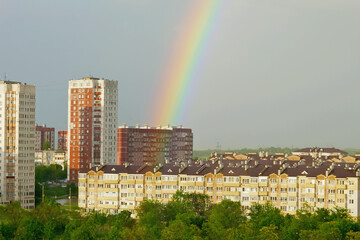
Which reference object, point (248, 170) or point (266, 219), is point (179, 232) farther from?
point (248, 170)

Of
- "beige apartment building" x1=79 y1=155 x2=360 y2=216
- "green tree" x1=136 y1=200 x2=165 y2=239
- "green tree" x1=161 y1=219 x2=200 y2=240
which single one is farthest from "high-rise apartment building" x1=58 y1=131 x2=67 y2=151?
"green tree" x1=161 y1=219 x2=200 y2=240

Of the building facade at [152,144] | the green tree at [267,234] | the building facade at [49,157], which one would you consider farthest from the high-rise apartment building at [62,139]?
the green tree at [267,234]

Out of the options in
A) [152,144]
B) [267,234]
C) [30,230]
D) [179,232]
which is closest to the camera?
[267,234]

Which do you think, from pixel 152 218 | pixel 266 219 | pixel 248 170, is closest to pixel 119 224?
pixel 152 218

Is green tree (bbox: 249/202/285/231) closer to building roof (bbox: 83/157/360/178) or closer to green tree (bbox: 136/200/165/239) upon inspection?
green tree (bbox: 136/200/165/239)

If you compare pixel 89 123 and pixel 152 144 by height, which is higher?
pixel 89 123

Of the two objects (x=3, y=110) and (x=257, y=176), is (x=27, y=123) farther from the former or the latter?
(x=257, y=176)

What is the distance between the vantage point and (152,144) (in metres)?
95.1

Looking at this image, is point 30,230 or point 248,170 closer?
point 30,230

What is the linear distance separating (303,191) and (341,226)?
12.3 meters

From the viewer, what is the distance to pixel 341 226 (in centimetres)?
3931

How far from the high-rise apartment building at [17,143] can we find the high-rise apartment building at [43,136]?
6289 cm

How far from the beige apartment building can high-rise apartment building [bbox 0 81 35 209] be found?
8124 mm

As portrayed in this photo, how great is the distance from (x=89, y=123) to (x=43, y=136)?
178 feet
